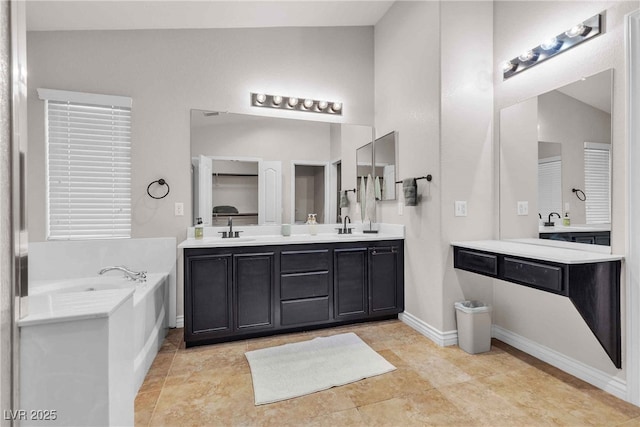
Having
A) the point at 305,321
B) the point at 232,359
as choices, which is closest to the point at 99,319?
the point at 232,359

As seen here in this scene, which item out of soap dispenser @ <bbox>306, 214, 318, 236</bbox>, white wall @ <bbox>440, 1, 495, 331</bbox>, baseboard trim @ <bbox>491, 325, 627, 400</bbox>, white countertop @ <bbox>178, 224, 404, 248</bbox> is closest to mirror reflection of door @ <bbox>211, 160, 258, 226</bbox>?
white countertop @ <bbox>178, 224, 404, 248</bbox>

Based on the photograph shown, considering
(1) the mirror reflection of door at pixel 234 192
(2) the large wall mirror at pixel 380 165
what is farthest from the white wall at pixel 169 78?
(2) the large wall mirror at pixel 380 165

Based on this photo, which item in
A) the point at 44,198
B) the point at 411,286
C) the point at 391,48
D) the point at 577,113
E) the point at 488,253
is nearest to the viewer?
the point at 577,113

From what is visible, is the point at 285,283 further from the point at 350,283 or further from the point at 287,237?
the point at 350,283

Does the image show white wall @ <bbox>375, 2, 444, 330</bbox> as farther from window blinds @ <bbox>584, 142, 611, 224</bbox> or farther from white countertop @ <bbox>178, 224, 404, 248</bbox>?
window blinds @ <bbox>584, 142, 611, 224</bbox>

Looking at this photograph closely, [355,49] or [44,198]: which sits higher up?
[355,49]

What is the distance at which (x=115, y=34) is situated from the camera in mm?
2811

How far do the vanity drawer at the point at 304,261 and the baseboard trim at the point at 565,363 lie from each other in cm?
158

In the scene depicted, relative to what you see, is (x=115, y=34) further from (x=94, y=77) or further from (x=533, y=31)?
(x=533, y=31)

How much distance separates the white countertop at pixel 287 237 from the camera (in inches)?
104

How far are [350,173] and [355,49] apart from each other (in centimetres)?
140

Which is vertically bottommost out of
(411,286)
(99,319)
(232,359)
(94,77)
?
(232,359)

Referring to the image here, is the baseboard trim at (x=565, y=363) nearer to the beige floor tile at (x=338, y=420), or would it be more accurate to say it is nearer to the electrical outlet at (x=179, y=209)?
the beige floor tile at (x=338, y=420)

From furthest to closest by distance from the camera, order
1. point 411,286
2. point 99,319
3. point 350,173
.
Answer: point 350,173, point 411,286, point 99,319
